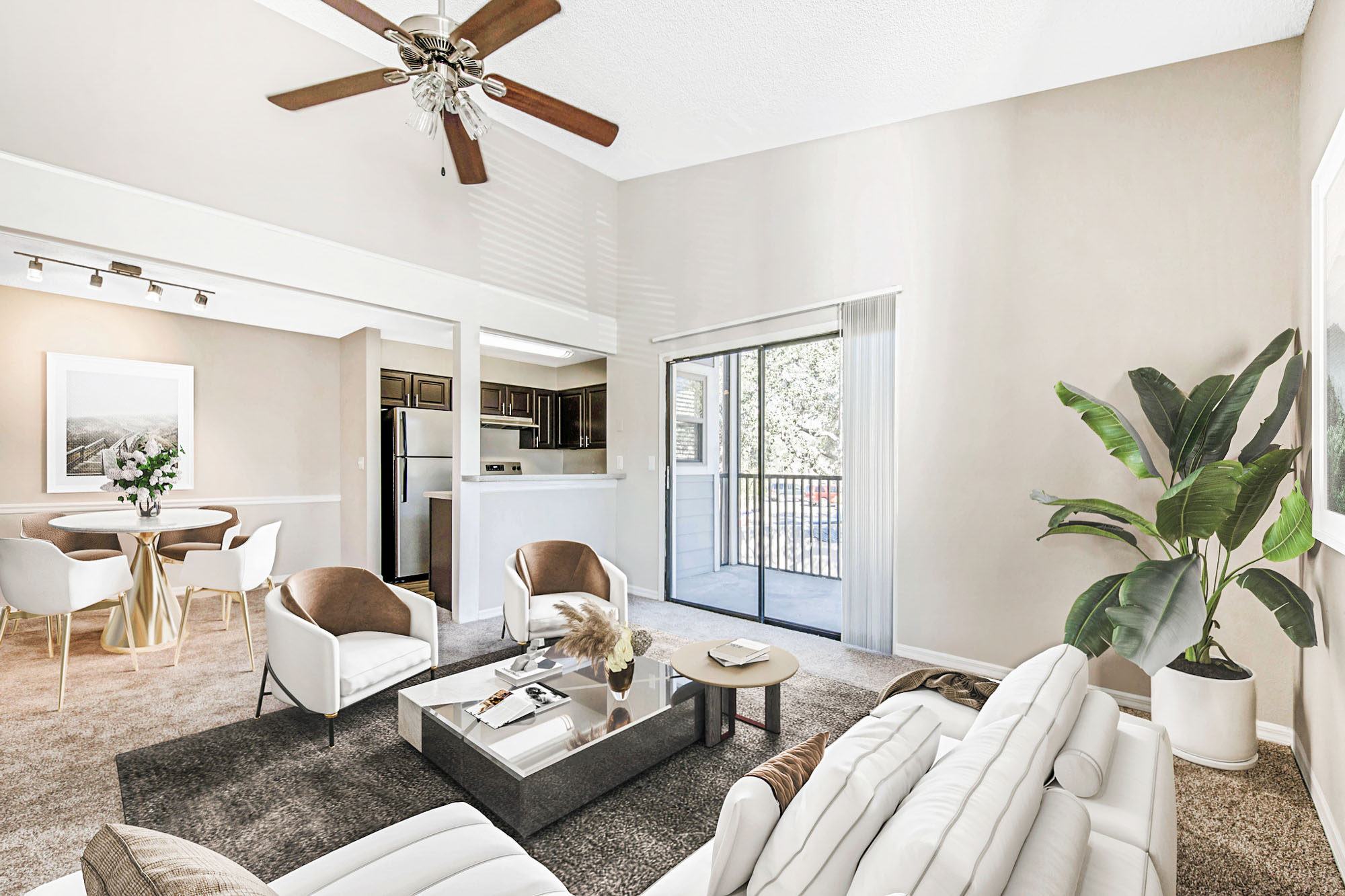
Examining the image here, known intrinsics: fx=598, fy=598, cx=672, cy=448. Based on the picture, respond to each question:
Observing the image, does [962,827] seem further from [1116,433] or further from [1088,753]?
[1116,433]

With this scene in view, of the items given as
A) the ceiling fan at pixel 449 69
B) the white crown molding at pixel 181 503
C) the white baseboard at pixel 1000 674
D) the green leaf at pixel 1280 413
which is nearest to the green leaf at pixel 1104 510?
the green leaf at pixel 1280 413

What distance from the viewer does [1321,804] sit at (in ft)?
6.79

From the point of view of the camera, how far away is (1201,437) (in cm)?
248

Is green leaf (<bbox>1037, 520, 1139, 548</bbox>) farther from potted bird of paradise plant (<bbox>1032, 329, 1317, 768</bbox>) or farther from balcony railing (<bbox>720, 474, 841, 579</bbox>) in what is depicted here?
balcony railing (<bbox>720, 474, 841, 579</bbox>)

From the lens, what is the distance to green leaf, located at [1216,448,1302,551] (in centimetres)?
213

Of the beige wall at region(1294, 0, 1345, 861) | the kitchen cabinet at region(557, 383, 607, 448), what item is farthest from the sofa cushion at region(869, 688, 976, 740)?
the kitchen cabinet at region(557, 383, 607, 448)

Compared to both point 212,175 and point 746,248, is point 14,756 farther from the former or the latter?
point 746,248

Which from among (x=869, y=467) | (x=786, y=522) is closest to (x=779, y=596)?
(x=786, y=522)

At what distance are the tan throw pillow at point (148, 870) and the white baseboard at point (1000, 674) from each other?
2945 mm

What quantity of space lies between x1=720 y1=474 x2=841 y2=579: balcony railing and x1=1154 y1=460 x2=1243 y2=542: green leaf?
6.61 feet

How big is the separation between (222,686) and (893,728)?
346 centimetres

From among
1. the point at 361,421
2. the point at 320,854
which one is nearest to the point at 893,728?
the point at 320,854

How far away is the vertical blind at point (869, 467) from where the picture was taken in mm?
3740

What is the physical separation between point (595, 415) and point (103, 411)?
13.3 ft
